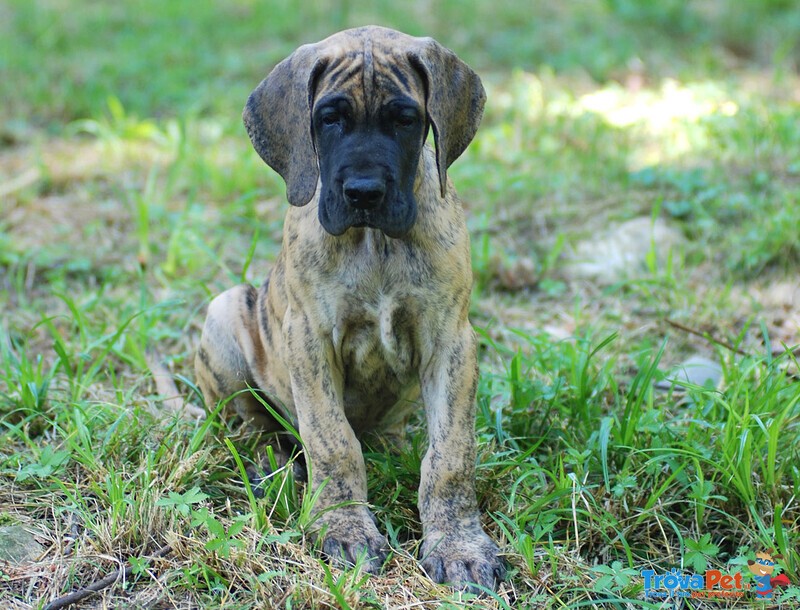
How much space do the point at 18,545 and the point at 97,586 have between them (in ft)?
1.42

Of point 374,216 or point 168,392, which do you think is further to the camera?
point 168,392

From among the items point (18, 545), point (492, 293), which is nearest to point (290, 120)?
point (18, 545)

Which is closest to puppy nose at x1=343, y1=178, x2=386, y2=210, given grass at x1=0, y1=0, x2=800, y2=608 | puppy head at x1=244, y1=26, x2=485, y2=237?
puppy head at x1=244, y1=26, x2=485, y2=237

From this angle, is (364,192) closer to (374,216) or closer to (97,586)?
(374,216)

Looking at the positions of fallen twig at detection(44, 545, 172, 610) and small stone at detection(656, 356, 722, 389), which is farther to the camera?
small stone at detection(656, 356, 722, 389)

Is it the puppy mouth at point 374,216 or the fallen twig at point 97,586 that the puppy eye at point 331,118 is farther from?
the fallen twig at point 97,586

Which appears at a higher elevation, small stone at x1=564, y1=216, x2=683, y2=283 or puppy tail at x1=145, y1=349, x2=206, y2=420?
small stone at x1=564, y1=216, x2=683, y2=283

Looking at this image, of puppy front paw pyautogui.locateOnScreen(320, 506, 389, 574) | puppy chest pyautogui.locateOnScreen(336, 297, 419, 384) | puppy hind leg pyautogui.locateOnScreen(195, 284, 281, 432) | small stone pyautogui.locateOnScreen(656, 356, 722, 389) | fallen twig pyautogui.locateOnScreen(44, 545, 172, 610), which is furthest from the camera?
small stone pyautogui.locateOnScreen(656, 356, 722, 389)

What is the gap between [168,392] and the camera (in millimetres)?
4441

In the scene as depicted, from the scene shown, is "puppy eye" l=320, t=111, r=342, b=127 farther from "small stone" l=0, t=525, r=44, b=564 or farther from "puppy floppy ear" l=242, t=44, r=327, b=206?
"small stone" l=0, t=525, r=44, b=564

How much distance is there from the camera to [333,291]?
3.49m

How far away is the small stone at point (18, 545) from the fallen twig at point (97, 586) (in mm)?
313

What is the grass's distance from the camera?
11.0 feet

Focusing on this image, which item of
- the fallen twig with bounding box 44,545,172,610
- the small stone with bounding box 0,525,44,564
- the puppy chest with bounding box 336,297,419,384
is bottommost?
the small stone with bounding box 0,525,44,564
